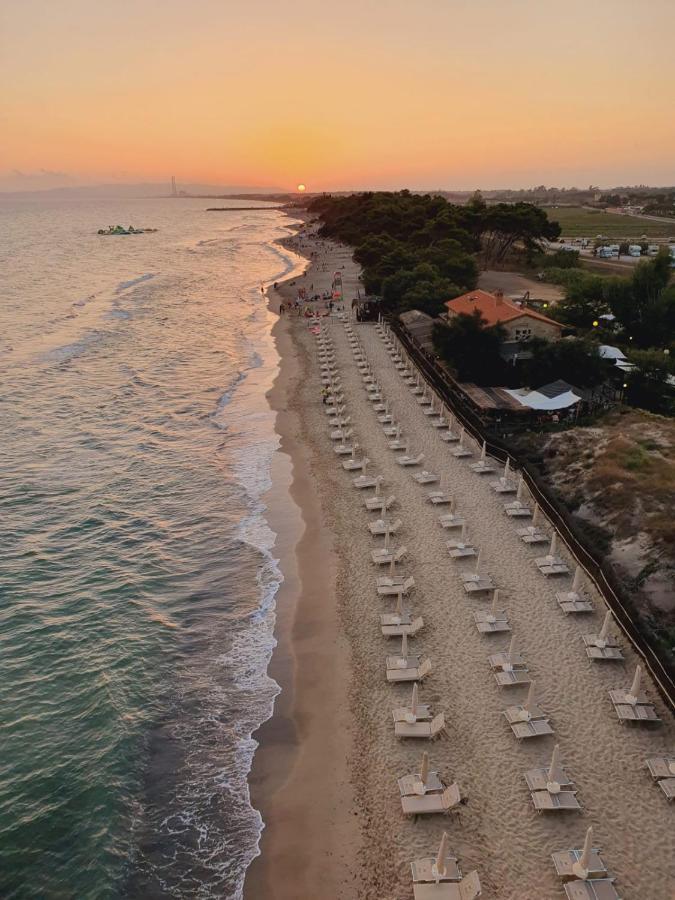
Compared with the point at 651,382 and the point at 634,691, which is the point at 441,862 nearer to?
the point at 634,691

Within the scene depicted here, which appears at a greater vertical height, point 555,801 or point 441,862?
point 441,862

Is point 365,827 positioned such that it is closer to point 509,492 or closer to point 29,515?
point 509,492

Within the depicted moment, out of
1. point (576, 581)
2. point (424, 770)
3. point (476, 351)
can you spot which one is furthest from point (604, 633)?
point (476, 351)

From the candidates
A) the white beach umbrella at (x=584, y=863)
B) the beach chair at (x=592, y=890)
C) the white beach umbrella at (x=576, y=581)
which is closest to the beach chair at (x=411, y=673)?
the white beach umbrella at (x=576, y=581)

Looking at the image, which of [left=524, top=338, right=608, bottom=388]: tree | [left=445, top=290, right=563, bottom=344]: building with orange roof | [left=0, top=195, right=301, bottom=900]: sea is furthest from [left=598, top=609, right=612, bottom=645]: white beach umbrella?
[left=445, top=290, right=563, bottom=344]: building with orange roof

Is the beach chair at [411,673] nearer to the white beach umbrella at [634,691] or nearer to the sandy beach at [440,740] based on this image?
the sandy beach at [440,740]
